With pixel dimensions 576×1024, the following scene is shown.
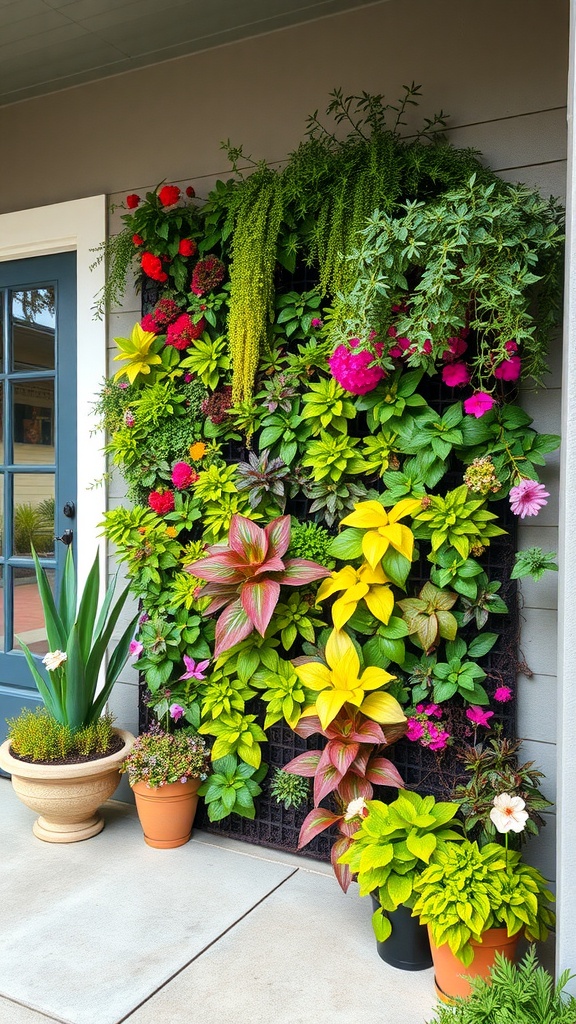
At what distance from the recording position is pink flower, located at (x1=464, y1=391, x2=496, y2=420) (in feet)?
6.95

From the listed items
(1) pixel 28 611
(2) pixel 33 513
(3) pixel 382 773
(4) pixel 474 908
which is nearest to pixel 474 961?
(4) pixel 474 908

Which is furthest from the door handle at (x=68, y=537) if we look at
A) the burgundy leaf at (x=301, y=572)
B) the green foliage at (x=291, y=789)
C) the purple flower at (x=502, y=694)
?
the purple flower at (x=502, y=694)

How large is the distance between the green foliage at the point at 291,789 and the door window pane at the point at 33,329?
188cm

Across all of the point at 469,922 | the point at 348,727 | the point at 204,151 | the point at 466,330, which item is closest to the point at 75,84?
the point at 204,151

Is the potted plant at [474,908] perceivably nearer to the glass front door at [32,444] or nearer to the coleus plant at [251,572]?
the coleus plant at [251,572]

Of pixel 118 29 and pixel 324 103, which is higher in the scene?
pixel 118 29

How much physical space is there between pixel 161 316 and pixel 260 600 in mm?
1097

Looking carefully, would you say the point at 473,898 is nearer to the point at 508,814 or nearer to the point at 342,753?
the point at 508,814

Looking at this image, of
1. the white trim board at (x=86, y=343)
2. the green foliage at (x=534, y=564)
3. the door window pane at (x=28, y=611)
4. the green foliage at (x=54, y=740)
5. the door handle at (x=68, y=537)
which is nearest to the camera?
the green foliage at (x=534, y=564)

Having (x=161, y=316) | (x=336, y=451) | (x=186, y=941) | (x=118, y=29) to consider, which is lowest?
(x=186, y=941)

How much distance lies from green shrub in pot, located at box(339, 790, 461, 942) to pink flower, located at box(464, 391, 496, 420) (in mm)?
1033

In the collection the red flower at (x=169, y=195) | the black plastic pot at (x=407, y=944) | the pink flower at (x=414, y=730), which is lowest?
the black plastic pot at (x=407, y=944)

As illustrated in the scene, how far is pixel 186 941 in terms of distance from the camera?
2047 millimetres

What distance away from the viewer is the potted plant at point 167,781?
251 centimetres
